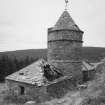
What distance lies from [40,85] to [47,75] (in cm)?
193

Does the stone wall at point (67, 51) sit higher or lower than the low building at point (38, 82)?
higher

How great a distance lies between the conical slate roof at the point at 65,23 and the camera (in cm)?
1672

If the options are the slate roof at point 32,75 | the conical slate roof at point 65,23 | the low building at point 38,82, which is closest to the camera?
the low building at point 38,82

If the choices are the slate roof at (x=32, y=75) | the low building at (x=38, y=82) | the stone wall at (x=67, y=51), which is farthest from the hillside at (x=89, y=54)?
the low building at (x=38, y=82)

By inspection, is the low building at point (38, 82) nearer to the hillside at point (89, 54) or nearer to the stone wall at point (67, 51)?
the stone wall at point (67, 51)

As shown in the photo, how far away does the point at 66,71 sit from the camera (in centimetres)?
1641

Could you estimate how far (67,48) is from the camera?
1630cm

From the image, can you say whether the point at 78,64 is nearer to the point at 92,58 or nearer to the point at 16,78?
the point at 16,78

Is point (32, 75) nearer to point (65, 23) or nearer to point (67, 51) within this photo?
point (67, 51)

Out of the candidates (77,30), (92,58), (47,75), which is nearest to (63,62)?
(47,75)

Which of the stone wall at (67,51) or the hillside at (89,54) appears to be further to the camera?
the hillside at (89,54)


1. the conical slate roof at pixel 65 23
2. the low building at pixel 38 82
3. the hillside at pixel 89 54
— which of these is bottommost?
the low building at pixel 38 82

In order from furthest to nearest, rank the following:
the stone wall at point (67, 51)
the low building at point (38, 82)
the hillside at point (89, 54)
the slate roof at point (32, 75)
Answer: the hillside at point (89, 54), the stone wall at point (67, 51), the slate roof at point (32, 75), the low building at point (38, 82)

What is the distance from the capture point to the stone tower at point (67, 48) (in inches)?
643
